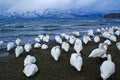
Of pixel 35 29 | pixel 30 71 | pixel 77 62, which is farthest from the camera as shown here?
pixel 35 29

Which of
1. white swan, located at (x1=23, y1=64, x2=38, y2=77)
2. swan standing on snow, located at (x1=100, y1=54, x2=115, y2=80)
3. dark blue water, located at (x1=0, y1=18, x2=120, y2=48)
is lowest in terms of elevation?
dark blue water, located at (x1=0, y1=18, x2=120, y2=48)

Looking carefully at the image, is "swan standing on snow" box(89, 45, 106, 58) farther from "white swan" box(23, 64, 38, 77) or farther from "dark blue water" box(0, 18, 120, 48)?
"dark blue water" box(0, 18, 120, 48)

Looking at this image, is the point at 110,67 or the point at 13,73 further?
the point at 13,73

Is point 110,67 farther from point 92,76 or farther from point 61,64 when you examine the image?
point 61,64

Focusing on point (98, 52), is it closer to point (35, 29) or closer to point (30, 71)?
point (30, 71)

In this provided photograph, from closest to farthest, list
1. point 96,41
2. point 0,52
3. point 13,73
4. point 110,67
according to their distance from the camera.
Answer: point 110,67 → point 13,73 → point 0,52 → point 96,41

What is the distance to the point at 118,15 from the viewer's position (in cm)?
13438

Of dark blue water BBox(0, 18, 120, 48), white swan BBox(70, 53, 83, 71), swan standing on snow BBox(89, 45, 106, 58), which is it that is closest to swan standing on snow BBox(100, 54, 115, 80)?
white swan BBox(70, 53, 83, 71)

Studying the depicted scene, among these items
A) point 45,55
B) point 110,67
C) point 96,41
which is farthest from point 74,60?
point 96,41

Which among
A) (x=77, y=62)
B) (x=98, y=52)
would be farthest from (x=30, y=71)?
(x=98, y=52)

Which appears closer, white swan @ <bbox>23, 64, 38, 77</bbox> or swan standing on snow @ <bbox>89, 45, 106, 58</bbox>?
white swan @ <bbox>23, 64, 38, 77</bbox>

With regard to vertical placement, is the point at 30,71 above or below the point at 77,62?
below

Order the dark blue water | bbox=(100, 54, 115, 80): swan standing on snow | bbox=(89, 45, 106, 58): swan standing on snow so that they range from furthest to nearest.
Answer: the dark blue water, bbox=(89, 45, 106, 58): swan standing on snow, bbox=(100, 54, 115, 80): swan standing on snow

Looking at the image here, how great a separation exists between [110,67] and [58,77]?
7.54 ft
